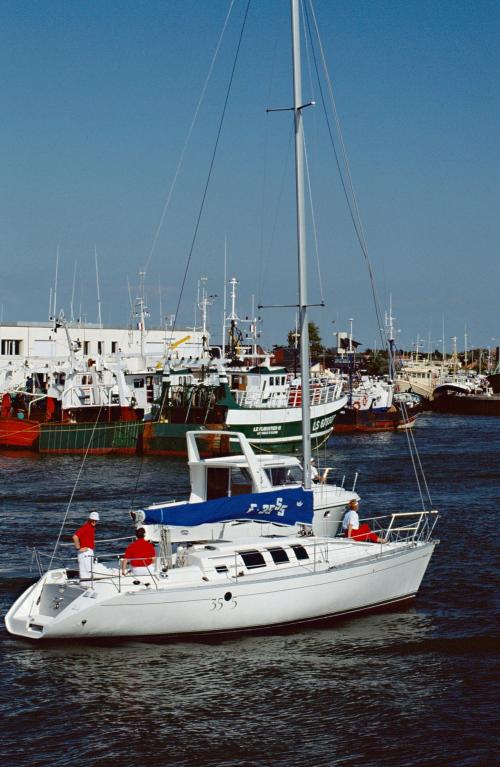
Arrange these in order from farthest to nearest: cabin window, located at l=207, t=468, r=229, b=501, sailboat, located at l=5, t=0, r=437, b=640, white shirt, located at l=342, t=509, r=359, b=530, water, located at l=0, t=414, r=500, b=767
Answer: cabin window, located at l=207, t=468, r=229, b=501
white shirt, located at l=342, t=509, r=359, b=530
sailboat, located at l=5, t=0, r=437, b=640
water, located at l=0, t=414, r=500, b=767

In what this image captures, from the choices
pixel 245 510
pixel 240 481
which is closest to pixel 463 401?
pixel 240 481

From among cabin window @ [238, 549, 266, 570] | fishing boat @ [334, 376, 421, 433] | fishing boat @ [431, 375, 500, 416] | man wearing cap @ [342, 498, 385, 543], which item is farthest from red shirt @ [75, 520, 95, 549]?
fishing boat @ [431, 375, 500, 416]

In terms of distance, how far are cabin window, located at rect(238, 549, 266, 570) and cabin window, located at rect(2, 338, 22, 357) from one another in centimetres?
8927

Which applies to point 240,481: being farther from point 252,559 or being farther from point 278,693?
point 278,693

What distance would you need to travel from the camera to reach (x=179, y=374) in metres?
68.6

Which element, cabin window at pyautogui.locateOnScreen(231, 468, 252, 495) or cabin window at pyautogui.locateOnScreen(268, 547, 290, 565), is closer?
cabin window at pyautogui.locateOnScreen(268, 547, 290, 565)

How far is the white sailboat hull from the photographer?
20594mm

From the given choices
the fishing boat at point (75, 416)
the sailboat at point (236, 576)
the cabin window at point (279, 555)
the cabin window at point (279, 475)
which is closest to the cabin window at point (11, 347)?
the fishing boat at point (75, 416)

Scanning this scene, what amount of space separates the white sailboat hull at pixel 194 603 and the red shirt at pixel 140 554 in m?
0.43

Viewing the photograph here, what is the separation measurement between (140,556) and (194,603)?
1.53 m

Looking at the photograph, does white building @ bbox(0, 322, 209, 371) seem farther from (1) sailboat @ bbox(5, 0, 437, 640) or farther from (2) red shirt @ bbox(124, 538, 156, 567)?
(2) red shirt @ bbox(124, 538, 156, 567)

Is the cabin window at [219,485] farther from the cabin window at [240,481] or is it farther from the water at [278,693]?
the water at [278,693]

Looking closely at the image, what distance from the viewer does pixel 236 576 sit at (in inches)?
849

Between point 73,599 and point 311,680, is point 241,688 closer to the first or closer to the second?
point 311,680
